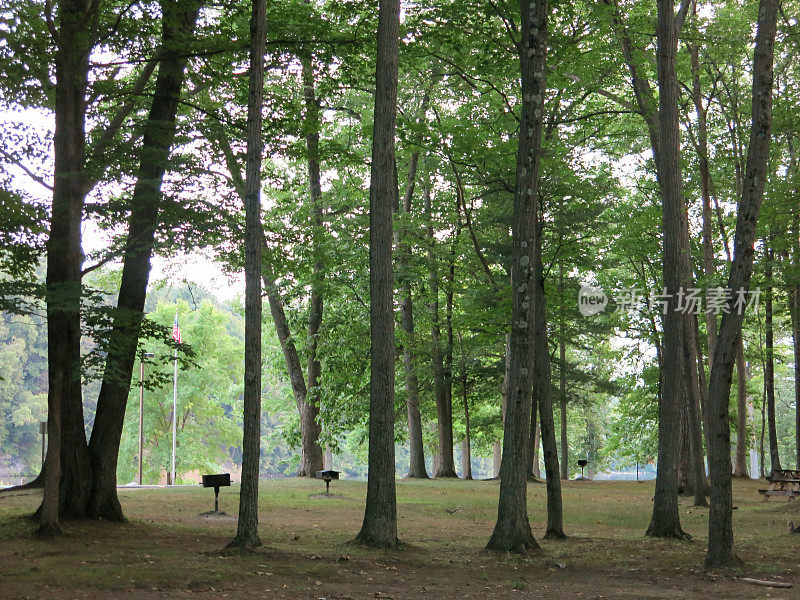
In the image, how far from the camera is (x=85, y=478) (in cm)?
1134

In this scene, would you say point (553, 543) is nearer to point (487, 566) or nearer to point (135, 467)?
point (487, 566)

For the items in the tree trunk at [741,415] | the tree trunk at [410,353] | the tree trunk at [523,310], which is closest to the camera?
the tree trunk at [523,310]

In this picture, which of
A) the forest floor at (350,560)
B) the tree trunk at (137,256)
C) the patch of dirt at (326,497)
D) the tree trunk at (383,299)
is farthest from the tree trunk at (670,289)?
the patch of dirt at (326,497)

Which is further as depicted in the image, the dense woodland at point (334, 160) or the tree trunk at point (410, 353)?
the tree trunk at point (410, 353)

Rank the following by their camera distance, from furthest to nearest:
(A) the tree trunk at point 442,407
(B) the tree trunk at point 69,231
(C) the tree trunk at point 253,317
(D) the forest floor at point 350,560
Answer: (A) the tree trunk at point 442,407 → (B) the tree trunk at point 69,231 → (C) the tree trunk at point 253,317 → (D) the forest floor at point 350,560

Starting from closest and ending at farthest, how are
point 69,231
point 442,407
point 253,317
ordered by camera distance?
1. point 253,317
2. point 69,231
3. point 442,407

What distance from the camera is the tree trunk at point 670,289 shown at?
11500 millimetres

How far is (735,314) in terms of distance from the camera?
909cm

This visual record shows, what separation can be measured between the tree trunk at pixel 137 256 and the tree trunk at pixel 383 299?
3.22 metres

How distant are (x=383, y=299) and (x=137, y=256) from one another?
4.42 meters

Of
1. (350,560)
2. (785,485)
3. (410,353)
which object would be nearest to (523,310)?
(350,560)

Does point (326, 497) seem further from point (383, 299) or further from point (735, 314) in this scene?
point (735, 314)

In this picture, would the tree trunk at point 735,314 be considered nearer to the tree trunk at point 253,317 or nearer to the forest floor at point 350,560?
the forest floor at point 350,560

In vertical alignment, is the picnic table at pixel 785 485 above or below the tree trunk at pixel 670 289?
below
